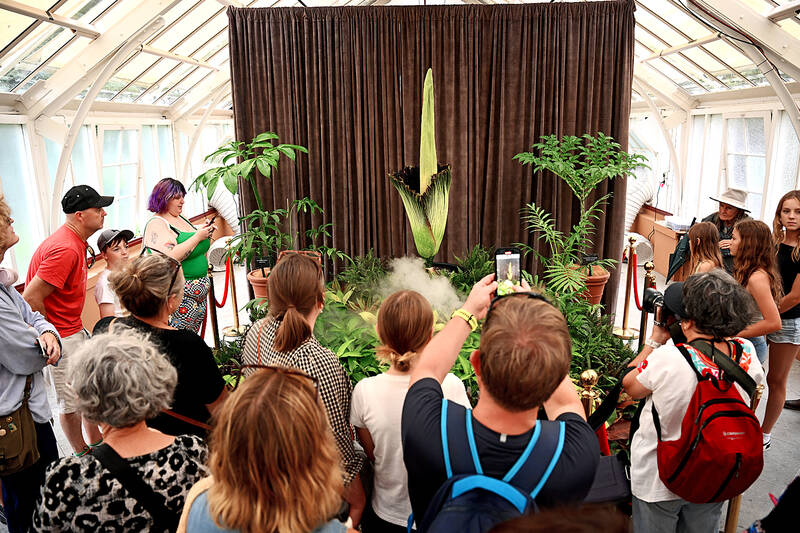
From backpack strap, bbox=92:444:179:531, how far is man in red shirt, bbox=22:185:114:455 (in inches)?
52.5

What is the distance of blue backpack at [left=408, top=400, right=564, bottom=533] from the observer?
885 mm

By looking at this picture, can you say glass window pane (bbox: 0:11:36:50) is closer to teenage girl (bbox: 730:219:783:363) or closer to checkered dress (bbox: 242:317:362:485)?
checkered dress (bbox: 242:317:362:485)

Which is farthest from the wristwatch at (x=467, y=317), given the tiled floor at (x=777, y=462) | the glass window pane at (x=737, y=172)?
the glass window pane at (x=737, y=172)

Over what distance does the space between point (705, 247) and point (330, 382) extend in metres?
2.00

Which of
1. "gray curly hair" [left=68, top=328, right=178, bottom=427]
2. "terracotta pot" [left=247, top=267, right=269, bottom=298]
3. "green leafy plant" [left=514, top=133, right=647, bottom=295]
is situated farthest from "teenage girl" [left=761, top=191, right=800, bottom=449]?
"terracotta pot" [left=247, top=267, right=269, bottom=298]

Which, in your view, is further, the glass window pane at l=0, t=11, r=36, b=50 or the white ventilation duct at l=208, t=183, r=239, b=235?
the white ventilation duct at l=208, t=183, r=239, b=235

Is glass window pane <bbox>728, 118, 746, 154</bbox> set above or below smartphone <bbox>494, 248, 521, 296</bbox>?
above

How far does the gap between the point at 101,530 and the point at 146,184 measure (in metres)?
6.96

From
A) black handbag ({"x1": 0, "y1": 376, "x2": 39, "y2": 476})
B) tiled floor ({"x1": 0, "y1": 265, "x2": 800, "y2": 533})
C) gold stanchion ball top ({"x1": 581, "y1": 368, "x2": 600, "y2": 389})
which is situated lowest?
tiled floor ({"x1": 0, "y1": 265, "x2": 800, "y2": 533})

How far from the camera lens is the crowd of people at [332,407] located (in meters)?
0.90

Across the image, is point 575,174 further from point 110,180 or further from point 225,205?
point 225,205

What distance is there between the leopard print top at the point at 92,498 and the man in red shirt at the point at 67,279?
1291 mm

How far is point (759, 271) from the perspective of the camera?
231cm

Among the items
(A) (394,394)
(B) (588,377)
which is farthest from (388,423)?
(B) (588,377)
